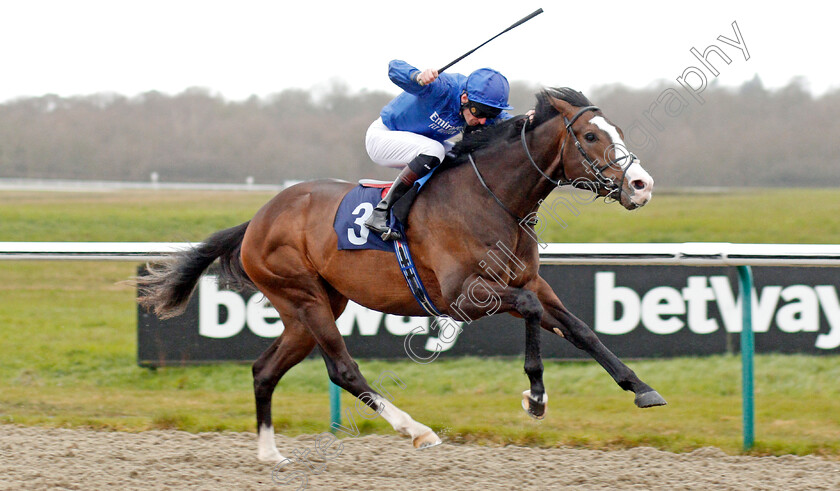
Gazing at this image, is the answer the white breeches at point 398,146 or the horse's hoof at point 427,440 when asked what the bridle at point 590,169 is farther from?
the horse's hoof at point 427,440

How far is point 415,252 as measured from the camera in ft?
12.3

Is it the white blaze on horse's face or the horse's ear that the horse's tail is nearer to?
the horse's ear

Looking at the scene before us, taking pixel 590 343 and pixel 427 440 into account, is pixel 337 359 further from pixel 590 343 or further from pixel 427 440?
pixel 590 343

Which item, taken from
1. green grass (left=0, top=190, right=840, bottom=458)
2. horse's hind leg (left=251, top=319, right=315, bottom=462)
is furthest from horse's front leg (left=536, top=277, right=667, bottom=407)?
→ horse's hind leg (left=251, top=319, right=315, bottom=462)

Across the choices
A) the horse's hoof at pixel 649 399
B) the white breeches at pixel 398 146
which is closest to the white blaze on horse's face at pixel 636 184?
the horse's hoof at pixel 649 399

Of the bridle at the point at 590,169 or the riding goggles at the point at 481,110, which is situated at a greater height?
the riding goggles at the point at 481,110

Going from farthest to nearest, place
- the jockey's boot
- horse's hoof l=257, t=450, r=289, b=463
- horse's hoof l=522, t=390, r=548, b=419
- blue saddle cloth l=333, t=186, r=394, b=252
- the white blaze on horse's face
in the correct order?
1. horse's hoof l=257, t=450, r=289, b=463
2. blue saddle cloth l=333, t=186, r=394, b=252
3. the jockey's boot
4. horse's hoof l=522, t=390, r=548, b=419
5. the white blaze on horse's face

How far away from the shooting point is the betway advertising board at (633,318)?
5.37m

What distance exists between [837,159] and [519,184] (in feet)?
32.6

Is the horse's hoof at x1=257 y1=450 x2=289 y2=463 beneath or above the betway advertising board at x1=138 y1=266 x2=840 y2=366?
beneath

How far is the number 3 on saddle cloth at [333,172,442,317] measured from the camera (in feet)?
12.3

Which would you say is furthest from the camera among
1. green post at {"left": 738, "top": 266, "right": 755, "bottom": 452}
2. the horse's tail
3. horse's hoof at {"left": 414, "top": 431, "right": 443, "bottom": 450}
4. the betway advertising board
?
the betway advertising board

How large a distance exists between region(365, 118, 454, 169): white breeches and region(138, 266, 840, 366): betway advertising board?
1.64m

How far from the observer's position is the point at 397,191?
375 cm
